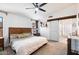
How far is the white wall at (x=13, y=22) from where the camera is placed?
1.93 metres

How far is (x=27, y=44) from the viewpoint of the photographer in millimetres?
1885

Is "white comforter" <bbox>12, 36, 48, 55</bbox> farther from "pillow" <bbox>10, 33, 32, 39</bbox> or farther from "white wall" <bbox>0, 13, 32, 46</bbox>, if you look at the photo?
"white wall" <bbox>0, 13, 32, 46</bbox>

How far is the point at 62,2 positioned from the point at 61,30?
538mm

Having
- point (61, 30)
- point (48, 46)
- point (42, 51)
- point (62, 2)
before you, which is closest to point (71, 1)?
point (62, 2)

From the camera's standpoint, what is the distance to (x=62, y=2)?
1958 millimetres

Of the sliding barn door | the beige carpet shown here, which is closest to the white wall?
the beige carpet

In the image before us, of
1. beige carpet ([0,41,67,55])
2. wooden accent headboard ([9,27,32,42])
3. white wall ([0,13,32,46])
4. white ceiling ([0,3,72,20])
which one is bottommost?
beige carpet ([0,41,67,55])

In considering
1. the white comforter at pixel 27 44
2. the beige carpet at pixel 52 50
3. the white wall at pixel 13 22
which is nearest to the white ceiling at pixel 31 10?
the white wall at pixel 13 22

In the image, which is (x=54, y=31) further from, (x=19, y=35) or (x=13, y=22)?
(x=13, y=22)

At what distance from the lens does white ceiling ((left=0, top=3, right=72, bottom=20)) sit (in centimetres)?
190

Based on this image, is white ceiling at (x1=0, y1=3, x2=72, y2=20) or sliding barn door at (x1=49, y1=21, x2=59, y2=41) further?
sliding barn door at (x1=49, y1=21, x2=59, y2=41)

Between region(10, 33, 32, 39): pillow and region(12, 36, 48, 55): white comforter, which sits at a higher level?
region(10, 33, 32, 39): pillow

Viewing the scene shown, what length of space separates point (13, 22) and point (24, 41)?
43 centimetres

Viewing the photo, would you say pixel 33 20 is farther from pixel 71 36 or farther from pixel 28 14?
pixel 71 36
